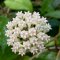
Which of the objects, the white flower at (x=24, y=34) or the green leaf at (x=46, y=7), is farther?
the green leaf at (x=46, y=7)

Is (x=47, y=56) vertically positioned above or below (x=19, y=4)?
below

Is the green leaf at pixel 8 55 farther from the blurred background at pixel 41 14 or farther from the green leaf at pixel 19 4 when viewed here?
the green leaf at pixel 19 4

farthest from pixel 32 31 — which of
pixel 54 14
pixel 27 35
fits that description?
pixel 54 14

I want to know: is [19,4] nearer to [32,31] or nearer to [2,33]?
[2,33]

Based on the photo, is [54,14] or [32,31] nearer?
[32,31]

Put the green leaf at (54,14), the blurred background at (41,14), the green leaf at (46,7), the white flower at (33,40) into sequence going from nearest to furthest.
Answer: the white flower at (33,40) < the blurred background at (41,14) < the green leaf at (54,14) < the green leaf at (46,7)

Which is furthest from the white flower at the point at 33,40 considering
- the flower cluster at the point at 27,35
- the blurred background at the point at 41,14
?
the blurred background at the point at 41,14

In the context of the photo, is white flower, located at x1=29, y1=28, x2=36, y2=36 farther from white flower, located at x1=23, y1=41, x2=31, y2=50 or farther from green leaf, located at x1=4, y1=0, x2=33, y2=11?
green leaf, located at x1=4, y1=0, x2=33, y2=11

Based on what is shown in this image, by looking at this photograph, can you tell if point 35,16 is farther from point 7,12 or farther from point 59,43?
point 7,12

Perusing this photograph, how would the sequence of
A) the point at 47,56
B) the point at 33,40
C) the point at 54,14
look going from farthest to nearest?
the point at 54,14, the point at 47,56, the point at 33,40
